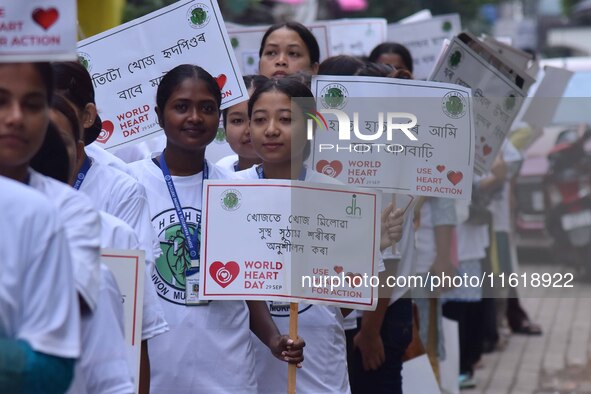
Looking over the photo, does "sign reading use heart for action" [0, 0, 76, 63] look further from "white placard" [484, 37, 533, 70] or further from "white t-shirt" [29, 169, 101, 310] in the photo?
"white placard" [484, 37, 533, 70]

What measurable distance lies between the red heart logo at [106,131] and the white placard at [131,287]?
199cm

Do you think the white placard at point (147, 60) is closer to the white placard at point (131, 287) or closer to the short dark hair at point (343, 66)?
the short dark hair at point (343, 66)

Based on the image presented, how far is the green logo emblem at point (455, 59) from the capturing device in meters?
5.97

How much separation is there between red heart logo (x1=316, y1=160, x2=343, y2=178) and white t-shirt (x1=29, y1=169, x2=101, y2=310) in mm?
2165

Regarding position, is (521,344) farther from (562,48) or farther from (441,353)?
(562,48)

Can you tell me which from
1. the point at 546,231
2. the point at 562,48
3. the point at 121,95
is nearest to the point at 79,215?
the point at 121,95

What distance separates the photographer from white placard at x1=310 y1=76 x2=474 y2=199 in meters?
5.27

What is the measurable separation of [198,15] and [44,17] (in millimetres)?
2998

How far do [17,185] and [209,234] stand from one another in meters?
1.96

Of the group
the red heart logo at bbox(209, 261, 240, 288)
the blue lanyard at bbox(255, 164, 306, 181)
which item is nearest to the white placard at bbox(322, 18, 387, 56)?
the blue lanyard at bbox(255, 164, 306, 181)

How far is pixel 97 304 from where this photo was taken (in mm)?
3125

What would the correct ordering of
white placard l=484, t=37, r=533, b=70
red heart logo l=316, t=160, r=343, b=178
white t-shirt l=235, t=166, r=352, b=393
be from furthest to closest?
white placard l=484, t=37, r=533, b=70, red heart logo l=316, t=160, r=343, b=178, white t-shirt l=235, t=166, r=352, b=393

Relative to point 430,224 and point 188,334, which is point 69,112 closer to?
point 188,334

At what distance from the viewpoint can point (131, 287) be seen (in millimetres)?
3824
